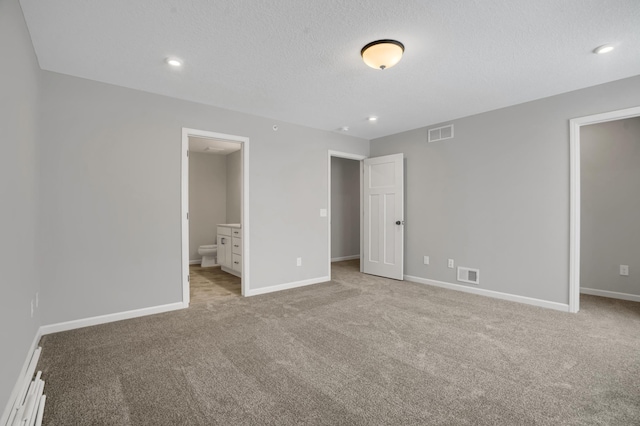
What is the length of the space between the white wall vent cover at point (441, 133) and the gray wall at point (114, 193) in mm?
2655

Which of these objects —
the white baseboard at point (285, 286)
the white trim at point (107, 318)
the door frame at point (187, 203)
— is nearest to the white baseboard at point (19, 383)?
the white trim at point (107, 318)

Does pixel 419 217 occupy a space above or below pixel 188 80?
below

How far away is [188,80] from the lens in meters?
3.07

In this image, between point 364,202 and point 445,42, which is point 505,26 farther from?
point 364,202

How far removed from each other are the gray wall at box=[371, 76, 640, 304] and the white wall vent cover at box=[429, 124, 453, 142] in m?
0.08

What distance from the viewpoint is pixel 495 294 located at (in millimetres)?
4012

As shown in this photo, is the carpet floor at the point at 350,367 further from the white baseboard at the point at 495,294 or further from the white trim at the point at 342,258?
the white trim at the point at 342,258

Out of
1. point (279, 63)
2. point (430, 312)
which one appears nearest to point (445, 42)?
point (279, 63)

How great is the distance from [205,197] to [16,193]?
16.7ft

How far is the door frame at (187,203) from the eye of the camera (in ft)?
11.7

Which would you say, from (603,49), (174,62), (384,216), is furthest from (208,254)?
(603,49)

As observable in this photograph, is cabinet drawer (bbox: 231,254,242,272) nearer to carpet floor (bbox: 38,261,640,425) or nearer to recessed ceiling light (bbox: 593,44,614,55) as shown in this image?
carpet floor (bbox: 38,261,640,425)

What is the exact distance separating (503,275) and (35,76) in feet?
17.6

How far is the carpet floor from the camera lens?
171 centimetres
